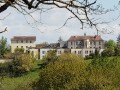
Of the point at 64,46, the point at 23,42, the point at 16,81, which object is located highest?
the point at 23,42

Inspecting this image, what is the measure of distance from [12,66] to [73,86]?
139 feet

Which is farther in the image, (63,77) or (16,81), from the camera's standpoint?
(16,81)

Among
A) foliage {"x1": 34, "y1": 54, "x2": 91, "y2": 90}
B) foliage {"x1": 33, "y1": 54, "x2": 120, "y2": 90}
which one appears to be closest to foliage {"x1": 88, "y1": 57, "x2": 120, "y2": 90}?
foliage {"x1": 33, "y1": 54, "x2": 120, "y2": 90}

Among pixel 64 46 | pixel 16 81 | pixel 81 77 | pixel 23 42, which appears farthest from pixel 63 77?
pixel 23 42

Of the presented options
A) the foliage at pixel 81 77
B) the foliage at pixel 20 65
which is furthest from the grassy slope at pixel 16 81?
the foliage at pixel 81 77

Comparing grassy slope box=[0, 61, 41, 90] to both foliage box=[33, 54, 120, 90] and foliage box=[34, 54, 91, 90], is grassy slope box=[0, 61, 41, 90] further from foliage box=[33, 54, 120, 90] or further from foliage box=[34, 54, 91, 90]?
foliage box=[33, 54, 120, 90]

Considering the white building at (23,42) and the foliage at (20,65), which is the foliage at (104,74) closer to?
the foliage at (20,65)

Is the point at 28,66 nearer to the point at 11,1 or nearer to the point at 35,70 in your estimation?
the point at 35,70

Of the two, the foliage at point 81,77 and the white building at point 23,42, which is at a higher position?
the white building at point 23,42

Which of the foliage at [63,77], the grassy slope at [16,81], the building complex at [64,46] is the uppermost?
the building complex at [64,46]

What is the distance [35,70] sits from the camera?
90.4 meters

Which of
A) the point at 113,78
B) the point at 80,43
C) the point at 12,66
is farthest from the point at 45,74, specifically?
the point at 80,43

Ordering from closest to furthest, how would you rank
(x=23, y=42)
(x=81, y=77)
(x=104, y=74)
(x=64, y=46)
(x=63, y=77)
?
1. (x=81, y=77)
2. (x=104, y=74)
3. (x=63, y=77)
4. (x=64, y=46)
5. (x=23, y=42)

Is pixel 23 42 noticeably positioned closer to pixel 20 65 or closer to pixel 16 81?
pixel 20 65
